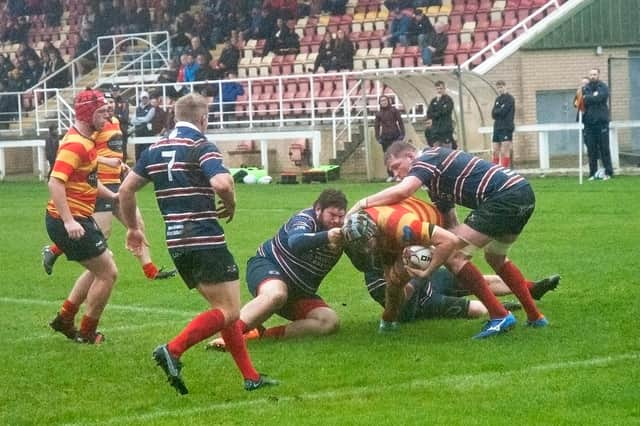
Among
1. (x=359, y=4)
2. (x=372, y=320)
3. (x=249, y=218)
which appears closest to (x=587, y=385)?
(x=372, y=320)

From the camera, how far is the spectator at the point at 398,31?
34781 millimetres

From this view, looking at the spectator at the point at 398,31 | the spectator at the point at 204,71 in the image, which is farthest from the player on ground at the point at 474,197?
the spectator at the point at 204,71

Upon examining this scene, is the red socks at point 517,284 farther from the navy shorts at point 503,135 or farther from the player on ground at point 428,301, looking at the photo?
the navy shorts at point 503,135

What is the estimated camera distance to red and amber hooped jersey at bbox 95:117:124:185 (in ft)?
43.4

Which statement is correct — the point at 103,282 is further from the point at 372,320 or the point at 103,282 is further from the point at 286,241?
the point at 372,320

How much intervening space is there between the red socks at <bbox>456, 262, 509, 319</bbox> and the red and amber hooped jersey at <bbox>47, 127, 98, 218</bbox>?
2.79 meters

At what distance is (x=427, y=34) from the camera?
33688mm

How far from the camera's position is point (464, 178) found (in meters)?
9.65

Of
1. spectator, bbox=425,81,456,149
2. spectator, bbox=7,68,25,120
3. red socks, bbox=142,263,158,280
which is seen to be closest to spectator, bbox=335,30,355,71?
spectator, bbox=425,81,456,149

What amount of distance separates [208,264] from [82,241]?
2.21 meters

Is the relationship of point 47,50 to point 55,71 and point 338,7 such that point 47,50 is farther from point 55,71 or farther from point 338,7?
point 338,7

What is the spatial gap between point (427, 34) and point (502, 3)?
2343 mm

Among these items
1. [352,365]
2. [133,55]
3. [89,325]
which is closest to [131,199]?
[352,365]

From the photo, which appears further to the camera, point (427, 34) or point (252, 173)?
point (427, 34)
